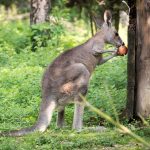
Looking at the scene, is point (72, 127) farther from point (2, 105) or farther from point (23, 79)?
point (23, 79)

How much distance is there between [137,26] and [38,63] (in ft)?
15.9

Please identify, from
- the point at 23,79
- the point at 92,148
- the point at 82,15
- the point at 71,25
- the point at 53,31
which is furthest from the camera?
the point at 71,25

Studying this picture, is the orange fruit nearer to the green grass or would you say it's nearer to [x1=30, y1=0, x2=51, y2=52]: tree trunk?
the green grass

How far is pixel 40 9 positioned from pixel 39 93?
481 cm

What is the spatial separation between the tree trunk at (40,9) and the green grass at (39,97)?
0.42 metres

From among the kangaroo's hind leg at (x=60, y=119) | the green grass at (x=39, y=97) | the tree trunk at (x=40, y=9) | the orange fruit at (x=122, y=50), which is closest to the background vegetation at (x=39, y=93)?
the green grass at (x=39, y=97)

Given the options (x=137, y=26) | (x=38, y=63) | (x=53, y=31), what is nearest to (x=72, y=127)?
(x=137, y=26)

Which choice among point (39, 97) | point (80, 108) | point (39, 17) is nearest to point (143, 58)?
point (80, 108)

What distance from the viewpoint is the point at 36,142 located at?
5.86 metres

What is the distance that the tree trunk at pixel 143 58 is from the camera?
6.88m

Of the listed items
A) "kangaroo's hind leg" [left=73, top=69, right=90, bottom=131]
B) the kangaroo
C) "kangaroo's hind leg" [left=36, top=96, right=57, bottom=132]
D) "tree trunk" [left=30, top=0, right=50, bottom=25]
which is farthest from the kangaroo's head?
"tree trunk" [left=30, top=0, right=50, bottom=25]

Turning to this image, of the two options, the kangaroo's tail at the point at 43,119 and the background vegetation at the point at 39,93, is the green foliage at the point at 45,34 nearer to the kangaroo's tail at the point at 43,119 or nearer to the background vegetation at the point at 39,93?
the background vegetation at the point at 39,93

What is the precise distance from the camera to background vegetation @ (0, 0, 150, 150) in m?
5.80

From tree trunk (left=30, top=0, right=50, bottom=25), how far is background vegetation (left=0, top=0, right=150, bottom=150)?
32cm
